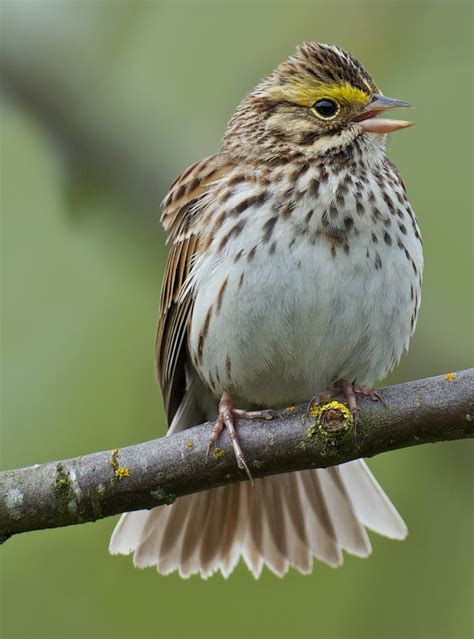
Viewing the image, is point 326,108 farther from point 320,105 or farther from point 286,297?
point 286,297

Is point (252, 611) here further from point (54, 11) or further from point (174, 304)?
point (54, 11)

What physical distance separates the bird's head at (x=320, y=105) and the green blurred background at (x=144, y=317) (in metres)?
0.71

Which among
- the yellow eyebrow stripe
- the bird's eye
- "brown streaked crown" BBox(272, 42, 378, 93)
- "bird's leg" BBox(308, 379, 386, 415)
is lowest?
"bird's leg" BBox(308, 379, 386, 415)

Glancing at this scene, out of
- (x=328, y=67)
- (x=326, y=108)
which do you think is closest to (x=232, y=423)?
(x=326, y=108)

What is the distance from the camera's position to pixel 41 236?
6652 millimetres

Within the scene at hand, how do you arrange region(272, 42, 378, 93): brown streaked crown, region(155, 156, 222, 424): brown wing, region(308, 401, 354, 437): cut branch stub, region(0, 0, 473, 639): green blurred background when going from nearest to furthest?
region(308, 401, 354, 437): cut branch stub
region(272, 42, 378, 93): brown streaked crown
region(155, 156, 222, 424): brown wing
region(0, 0, 473, 639): green blurred background

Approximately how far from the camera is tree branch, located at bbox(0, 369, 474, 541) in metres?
3.65

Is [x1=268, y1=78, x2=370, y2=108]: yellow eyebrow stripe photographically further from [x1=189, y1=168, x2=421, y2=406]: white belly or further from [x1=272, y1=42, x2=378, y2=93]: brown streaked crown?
[x1=189, y1=168, x2=421, y2=406]: white belly

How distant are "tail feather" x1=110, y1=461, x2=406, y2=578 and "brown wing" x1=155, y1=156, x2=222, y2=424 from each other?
453mm

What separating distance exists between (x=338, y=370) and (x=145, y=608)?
1717mm

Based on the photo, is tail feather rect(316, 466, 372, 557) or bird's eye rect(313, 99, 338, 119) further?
tail feather rect(316, 466, 372, 557)

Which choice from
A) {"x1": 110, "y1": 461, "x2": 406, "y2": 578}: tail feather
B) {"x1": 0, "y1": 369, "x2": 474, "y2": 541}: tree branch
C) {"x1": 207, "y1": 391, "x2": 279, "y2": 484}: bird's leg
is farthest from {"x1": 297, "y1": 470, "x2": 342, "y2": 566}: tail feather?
{"x1": 0, "y1": 369, "x2": 474, "y2": 541}: tree branch

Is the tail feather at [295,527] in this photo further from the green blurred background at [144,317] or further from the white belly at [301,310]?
the white belly at [301,310]

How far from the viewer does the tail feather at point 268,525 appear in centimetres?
477
